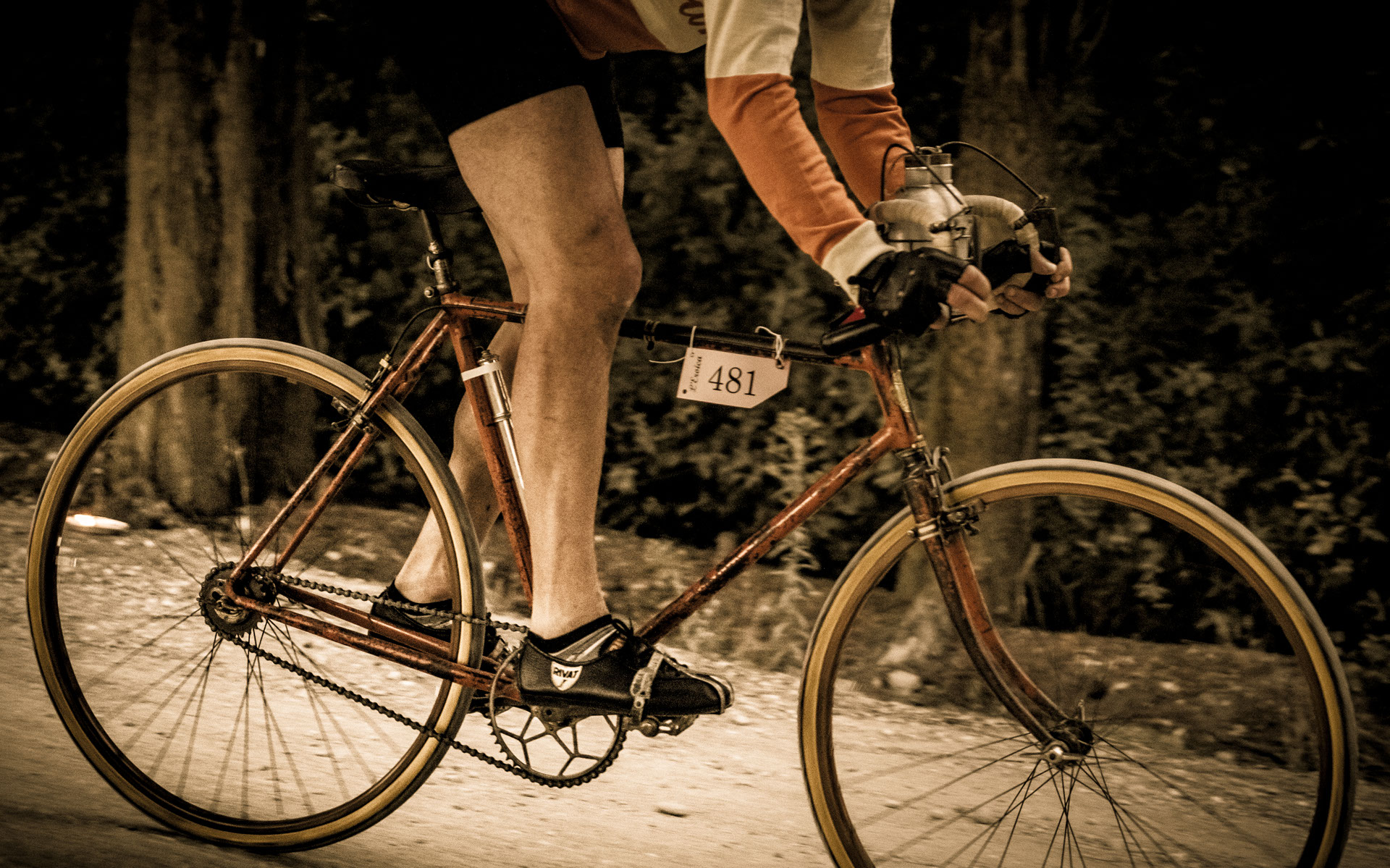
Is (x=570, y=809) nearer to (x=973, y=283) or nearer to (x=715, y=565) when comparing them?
(x=715, y=565)

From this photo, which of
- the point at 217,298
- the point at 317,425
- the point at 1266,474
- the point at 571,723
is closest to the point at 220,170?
the point at 217,298

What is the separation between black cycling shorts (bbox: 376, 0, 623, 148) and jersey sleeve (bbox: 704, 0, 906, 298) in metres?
0.38

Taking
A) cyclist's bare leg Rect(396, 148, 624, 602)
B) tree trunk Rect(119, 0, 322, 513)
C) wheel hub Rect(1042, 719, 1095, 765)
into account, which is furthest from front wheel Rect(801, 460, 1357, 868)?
tree trunk Rect(119, 0, 322, 513)

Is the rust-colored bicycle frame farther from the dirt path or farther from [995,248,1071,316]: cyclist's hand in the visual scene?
the dirt path

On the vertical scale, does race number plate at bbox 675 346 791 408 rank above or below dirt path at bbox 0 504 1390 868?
above

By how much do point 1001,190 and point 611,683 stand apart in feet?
7.99

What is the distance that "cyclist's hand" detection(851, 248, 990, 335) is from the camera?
6.72ft

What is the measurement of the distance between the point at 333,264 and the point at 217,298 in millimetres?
827

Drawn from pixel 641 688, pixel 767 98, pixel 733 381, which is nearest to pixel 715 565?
pixel 641 688

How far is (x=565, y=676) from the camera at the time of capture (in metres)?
2.51

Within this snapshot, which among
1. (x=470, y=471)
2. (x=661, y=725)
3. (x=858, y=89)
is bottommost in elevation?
(x=661, y=725)

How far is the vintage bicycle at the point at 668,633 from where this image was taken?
2.39 m

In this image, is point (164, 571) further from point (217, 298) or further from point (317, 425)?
point (217, 298)

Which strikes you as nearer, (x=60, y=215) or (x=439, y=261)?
(x=439, y=261)
